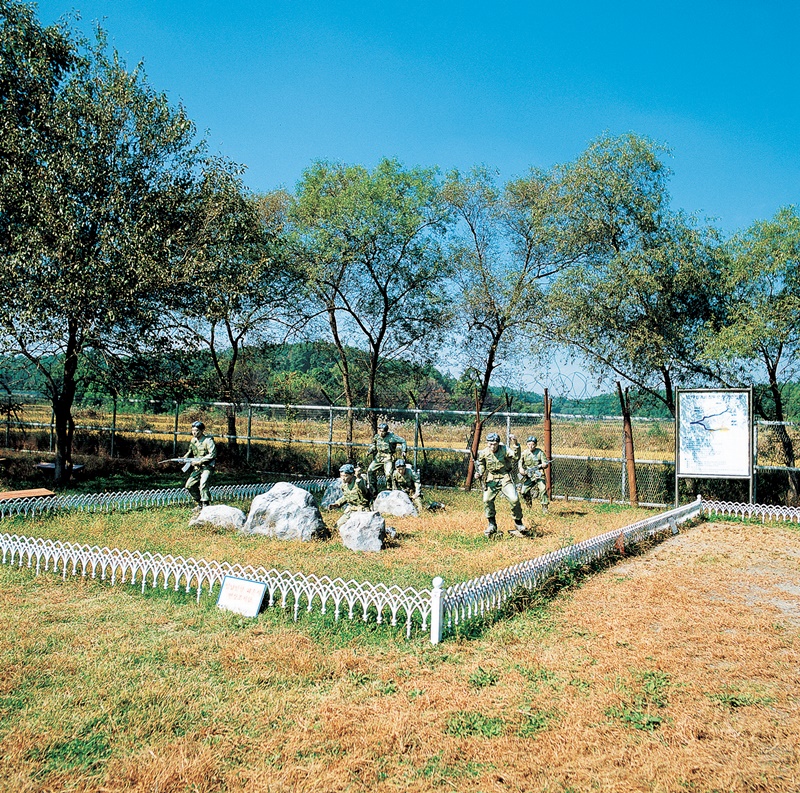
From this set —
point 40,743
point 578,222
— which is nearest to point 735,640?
point 40,743

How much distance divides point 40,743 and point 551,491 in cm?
1516

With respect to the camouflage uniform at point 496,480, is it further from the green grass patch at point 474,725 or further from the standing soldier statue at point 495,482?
the green grass patch at point 474,725

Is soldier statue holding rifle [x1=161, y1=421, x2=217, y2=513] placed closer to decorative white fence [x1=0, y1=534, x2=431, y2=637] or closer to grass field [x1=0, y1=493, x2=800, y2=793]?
decorative white fence [x1=0, y1=534, x2=431, y2=637]

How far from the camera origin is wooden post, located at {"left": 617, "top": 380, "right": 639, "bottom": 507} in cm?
1711

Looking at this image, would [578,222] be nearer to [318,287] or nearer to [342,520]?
[318,287]

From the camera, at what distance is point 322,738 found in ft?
15.2

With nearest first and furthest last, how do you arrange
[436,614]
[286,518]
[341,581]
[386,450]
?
1. [436,614]
2. [341,581]
3. [286,518]
4. [386,450]

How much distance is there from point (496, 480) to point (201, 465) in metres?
5.99

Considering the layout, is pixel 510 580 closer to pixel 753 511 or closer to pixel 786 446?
pixel 753 511

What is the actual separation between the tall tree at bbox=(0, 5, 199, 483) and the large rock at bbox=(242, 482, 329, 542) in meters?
6.09

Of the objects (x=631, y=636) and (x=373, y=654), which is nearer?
(x=373, y=654)

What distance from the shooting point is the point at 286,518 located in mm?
11516

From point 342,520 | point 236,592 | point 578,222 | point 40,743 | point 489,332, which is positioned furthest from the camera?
point 489,332

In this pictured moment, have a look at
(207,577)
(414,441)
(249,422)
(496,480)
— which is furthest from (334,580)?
(249,422)
